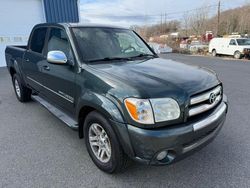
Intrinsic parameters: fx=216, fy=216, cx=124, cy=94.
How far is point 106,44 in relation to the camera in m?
3.20

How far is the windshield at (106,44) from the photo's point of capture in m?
2.96

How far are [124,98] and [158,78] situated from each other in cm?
48

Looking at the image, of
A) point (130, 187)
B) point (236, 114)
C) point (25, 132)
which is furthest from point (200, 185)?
point (25, 132)

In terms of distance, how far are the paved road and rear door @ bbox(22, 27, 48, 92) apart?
872 mm

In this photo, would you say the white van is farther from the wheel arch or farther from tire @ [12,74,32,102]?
the wheel arch

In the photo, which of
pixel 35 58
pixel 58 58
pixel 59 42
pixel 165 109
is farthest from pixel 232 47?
pixel 165 109

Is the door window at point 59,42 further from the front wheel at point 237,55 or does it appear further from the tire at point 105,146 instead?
the front wheel at point 237,55

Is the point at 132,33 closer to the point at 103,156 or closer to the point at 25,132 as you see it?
the point at 103,156

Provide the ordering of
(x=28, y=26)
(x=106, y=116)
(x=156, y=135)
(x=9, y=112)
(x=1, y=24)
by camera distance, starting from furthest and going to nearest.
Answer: (x=28, y=26), (x=1, y=24), (x=9, y=112), (x=106, y=116), (x=156, y=135)

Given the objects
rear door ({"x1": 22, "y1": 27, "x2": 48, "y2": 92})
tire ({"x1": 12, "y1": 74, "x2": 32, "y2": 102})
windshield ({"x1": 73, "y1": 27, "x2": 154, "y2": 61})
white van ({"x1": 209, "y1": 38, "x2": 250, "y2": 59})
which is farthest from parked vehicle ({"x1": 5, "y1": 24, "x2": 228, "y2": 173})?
white van ({"x1": 209, "y1": 38, "x2": 250, "y2": 59})

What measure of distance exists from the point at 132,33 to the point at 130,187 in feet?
8.81

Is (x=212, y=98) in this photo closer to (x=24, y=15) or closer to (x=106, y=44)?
(x=106, y=44)

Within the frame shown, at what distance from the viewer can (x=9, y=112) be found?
477 cm

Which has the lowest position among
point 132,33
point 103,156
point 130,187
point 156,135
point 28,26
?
point 130,187
